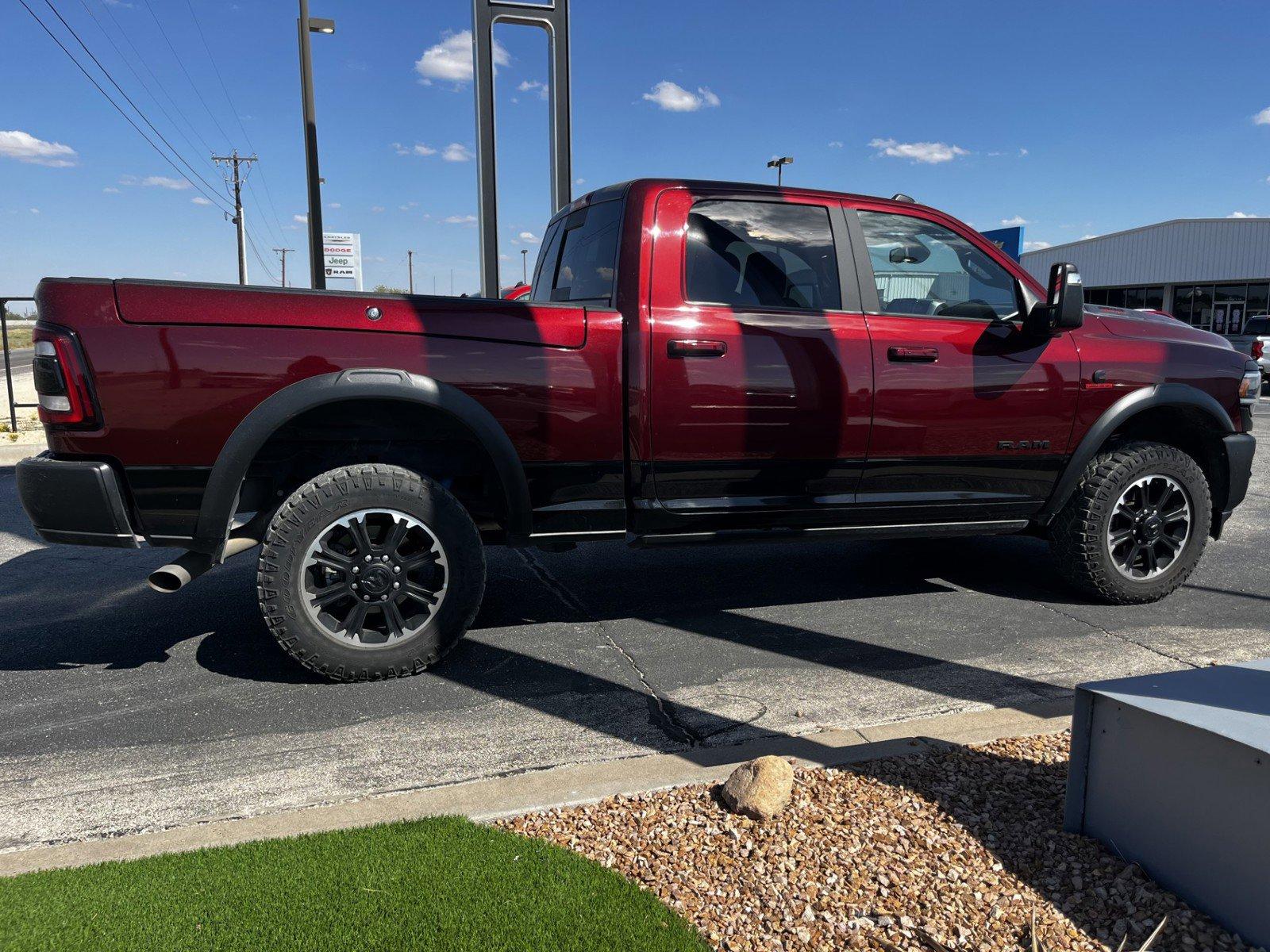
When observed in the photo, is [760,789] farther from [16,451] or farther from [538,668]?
[16,451]

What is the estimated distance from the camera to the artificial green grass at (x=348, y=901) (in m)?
2.05

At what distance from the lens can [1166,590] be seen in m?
4.83

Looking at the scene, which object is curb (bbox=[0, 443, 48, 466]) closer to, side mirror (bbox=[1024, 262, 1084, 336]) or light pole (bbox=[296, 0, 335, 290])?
light pole (bbox=[296, 0, 335, 290])

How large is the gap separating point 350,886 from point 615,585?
3.16 m

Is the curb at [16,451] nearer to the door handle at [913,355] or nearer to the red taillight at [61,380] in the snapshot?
the red taillight at [61,380]

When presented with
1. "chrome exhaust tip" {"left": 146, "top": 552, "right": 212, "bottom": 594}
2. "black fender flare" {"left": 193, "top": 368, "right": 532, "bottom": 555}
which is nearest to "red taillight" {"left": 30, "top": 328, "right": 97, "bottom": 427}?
"black fender flare" {"left": 193, "top": 368, "right": 532, "bottom": 555}

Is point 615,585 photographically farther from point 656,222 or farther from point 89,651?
point 89,651

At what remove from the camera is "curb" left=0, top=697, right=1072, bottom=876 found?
2477 millimetres

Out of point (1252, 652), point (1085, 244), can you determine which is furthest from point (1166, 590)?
point (1085, 244)

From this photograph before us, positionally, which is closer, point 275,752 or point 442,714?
point 275,752

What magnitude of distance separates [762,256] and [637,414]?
3.28ft

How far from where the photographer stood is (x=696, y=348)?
3.93m

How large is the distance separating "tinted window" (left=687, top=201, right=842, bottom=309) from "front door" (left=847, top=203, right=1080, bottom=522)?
224mm

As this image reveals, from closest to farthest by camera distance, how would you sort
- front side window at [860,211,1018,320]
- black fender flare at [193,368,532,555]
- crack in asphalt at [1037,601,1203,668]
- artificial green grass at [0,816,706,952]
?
artificial green grass at [0,816,706,952]
black fender flare at [193,368,532,555]
crack in asphalt at [1037,601,1203,668]
front side window at [860,211,1018,320]
